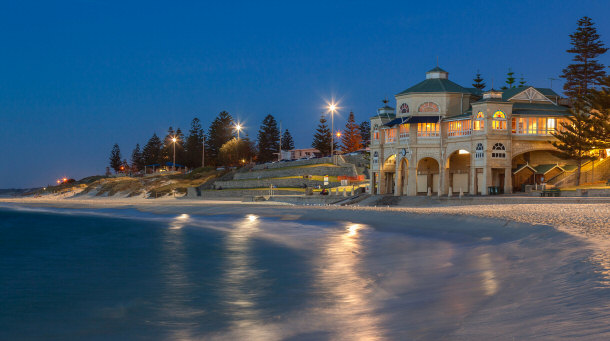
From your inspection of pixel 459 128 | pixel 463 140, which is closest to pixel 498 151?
pixel 463 140

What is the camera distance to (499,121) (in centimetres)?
4678

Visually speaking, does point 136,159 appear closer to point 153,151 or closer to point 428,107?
point 153,151

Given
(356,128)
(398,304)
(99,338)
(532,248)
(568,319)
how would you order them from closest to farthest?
1. (568,319)
2. (99,338)
3. (398,304)
4. (532,248)
5. (356,128)

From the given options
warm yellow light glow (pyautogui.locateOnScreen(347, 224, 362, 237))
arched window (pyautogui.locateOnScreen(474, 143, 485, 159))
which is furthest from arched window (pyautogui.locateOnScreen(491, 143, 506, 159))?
warm yellow light glow (pyautogui.locateOnScreen(347, 224, 362, 237))

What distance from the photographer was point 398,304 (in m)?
9.97

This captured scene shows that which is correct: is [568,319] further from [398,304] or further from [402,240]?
[402,240]

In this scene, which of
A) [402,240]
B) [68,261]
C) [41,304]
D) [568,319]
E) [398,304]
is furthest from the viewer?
[402,240]

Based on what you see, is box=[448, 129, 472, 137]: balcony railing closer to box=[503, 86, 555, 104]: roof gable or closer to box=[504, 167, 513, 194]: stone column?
box=[504, 167, 513, 194]: stone column

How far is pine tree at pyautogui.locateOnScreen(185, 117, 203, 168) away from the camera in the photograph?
129m

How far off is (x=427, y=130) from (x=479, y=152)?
21.6ft

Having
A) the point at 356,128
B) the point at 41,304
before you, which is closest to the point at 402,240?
the point at 41,304

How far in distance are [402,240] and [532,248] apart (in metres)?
6.88

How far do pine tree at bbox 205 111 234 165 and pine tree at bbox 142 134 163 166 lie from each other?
1728cm

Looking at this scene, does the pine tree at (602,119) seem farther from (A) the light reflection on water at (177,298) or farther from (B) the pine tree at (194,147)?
(B) the pine tree at (194,147)
